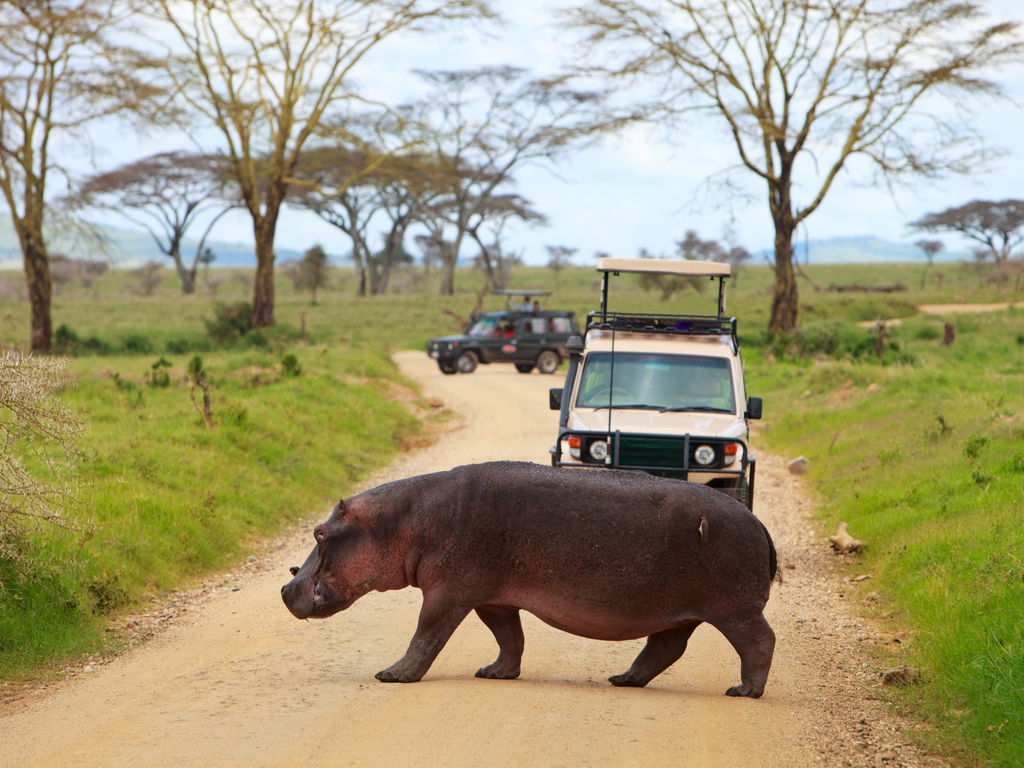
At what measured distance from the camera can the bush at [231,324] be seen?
105 feet

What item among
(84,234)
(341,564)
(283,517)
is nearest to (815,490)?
(283,517)

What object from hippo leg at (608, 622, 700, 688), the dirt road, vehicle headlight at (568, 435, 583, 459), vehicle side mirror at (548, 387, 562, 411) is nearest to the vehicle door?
vehicle side mirror at (548, 387, 562, 411)

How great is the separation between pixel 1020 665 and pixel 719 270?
550 centimetres

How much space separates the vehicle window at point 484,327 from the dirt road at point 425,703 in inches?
861

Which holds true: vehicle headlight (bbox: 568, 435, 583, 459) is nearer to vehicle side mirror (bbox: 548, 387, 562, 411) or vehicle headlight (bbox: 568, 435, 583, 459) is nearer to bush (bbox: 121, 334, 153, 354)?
vehicle side mirror (bbox: 548, 387, 562, 411)

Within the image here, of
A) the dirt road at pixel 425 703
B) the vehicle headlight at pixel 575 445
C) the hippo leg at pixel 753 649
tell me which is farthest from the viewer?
the vehicle headlight at pixel 575 445

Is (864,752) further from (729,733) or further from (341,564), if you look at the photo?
(341,564)

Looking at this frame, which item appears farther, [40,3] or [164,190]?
[164,190]

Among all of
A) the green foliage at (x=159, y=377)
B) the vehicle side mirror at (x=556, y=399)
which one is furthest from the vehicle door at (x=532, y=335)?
the vehicle side mirror at (x=556, y=399)

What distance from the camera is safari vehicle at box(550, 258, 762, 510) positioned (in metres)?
8.21

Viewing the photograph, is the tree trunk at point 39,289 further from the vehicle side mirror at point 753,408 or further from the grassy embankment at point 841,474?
the vehicle side mirror at point 753,408

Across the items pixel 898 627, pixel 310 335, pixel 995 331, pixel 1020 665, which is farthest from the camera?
pixel 310 335

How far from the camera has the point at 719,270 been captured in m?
9.87

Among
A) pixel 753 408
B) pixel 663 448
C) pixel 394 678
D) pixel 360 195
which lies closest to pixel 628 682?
pixel 394 678
